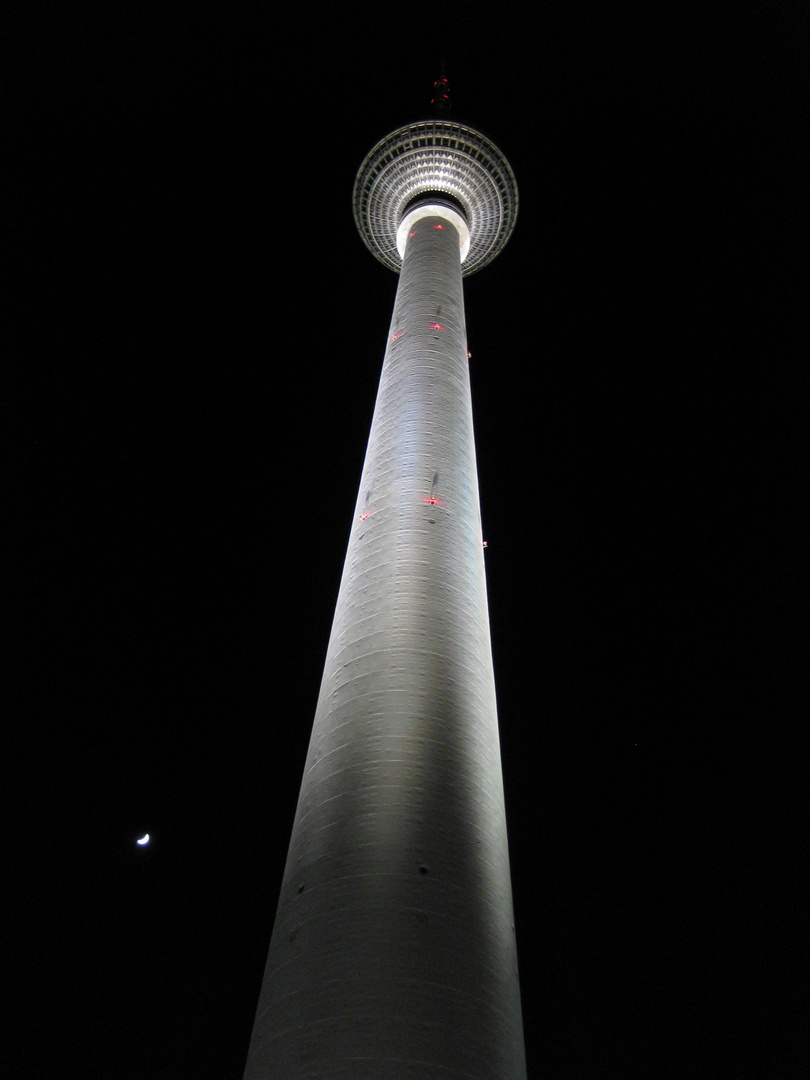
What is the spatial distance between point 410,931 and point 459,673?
3665 millimetres

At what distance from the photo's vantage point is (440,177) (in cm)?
2798

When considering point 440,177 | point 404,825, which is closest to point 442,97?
point 440,177

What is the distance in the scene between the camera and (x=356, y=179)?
95.1 feet

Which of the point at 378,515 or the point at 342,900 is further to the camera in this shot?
the point at 378,515

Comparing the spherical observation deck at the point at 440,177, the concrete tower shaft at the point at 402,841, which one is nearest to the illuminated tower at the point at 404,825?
the concrete tower shaft at the point at 402,841

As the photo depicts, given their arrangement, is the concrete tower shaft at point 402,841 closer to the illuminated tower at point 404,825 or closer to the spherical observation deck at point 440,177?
the illuminated tower at point 404,825

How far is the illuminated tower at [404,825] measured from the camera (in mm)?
6852

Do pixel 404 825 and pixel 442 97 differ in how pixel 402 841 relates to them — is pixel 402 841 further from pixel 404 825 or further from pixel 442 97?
pixel 442 97

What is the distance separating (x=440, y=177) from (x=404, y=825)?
2512cm

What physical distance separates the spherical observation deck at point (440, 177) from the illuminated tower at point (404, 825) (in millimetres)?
15700

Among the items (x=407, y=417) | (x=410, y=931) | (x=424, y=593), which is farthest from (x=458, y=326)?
(x=410, y=931)

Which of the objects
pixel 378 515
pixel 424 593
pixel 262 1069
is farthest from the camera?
pixel 378 515

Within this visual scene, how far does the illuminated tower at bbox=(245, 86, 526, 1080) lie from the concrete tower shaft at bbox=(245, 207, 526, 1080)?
0.06 ft

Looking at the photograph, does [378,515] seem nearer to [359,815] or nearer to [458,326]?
[359,815]
